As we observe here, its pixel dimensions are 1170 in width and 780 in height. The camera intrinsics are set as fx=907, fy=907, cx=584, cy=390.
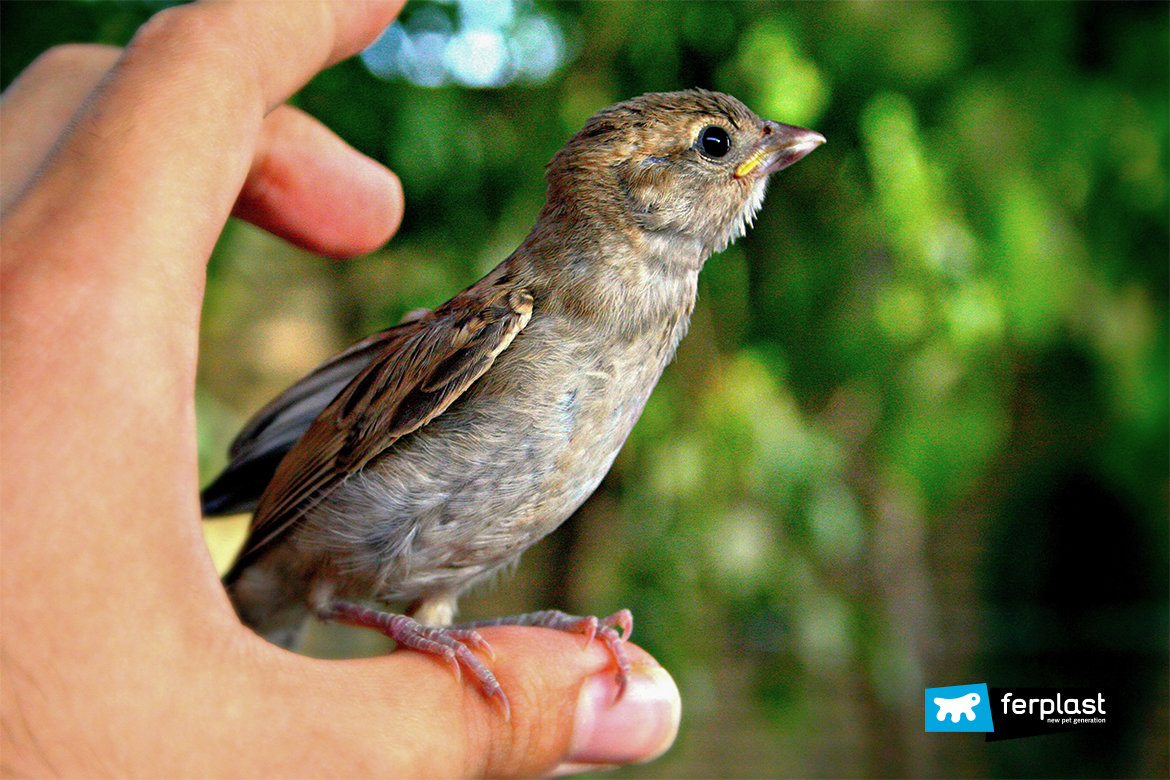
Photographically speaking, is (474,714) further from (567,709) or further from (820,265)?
(820,265)

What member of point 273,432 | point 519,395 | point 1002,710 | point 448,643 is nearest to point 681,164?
point 519,395

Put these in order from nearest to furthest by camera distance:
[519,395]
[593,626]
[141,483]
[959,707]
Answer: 1. [141,483]
2. [519,395]
3. [593,626]
4. [959,707]

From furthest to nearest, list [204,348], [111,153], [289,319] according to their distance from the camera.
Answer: [289,319] → [204,348] → [111,153]

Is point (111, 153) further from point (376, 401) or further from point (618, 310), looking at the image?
point (618, 310)

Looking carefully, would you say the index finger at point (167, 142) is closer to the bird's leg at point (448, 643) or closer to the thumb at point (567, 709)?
the bird's leg at point (448, 643)

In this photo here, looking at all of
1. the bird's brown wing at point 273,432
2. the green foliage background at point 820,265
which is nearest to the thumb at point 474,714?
the bird's brown wing at point 273,432

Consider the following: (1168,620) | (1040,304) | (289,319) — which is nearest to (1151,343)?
(1040,304)

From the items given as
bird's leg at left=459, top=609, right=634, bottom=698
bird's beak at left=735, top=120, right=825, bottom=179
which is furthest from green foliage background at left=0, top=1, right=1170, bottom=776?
bird's leg at left=459, top=609, right=634, bottom=698

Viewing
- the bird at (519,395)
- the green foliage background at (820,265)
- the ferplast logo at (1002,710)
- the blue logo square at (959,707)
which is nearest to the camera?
the bird at (519,395)
